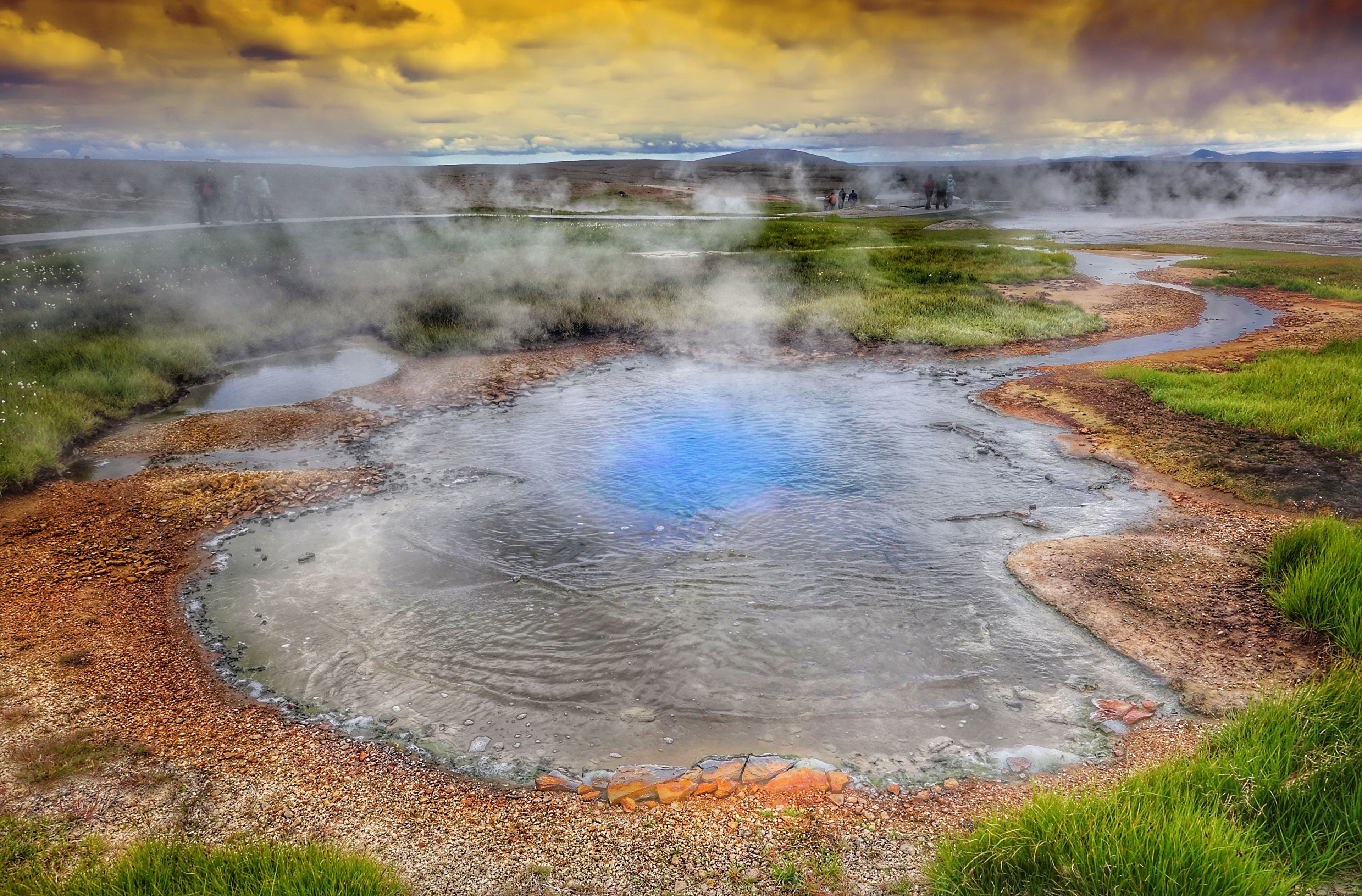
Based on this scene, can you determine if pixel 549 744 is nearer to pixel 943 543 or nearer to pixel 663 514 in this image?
pixel 663 514

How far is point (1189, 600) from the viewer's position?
6.11 meters

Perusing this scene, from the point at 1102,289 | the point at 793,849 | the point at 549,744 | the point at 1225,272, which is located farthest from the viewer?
the point at 1225,272

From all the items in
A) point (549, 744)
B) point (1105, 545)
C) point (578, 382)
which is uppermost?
point (578, 382)

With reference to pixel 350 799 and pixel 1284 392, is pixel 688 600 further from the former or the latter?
pixel 1284 392

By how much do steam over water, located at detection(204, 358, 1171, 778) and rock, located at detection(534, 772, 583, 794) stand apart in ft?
0.54

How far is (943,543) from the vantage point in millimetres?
7324

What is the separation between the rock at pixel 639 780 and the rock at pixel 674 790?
34mm

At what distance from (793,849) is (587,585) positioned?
3.48 m

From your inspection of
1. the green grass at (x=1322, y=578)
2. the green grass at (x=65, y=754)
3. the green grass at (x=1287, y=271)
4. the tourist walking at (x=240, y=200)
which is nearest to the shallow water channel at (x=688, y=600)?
the green grass at (x=65, y=754)

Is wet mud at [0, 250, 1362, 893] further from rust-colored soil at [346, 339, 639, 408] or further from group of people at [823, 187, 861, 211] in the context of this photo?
group of people at [823, 187, 861, 211]

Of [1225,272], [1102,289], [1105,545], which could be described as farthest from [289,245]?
[1225,272]

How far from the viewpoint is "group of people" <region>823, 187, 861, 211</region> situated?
49.2 m

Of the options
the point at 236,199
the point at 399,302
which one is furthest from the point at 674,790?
the point at 236,199

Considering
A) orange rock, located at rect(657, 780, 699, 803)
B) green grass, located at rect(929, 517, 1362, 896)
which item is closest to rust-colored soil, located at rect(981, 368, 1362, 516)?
green grass, located at rect(929, 517, 1362, 896)
